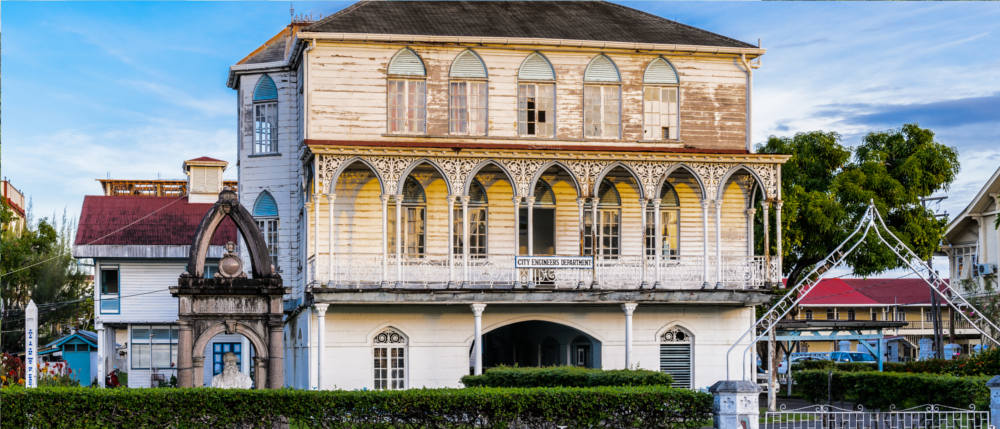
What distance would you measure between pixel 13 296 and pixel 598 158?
115ft

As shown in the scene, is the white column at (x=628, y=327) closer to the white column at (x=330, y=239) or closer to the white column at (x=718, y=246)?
the white column at (x=718, y=246)

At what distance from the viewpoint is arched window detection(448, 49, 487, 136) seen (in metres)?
36.5

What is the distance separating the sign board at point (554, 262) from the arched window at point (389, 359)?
4.01m

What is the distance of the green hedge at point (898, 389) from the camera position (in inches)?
1081

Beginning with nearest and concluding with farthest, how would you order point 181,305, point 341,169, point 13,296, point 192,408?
point 192,408
point 181,305
point 341,169
point 13,296

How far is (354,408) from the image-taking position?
24.0 metres

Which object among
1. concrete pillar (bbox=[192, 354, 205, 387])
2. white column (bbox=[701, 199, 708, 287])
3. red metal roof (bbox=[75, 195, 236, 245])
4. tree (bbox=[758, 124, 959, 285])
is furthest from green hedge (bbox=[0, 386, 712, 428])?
red metal roof (bbox=[75, 195, 236, 245])

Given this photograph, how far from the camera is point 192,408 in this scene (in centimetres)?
2402

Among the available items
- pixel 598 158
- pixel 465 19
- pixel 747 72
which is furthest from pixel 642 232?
pixel 465 19

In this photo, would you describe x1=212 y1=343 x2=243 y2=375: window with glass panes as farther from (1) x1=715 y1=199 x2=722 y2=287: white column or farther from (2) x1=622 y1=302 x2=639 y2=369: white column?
(1) x1=715 y1=199 x2=722 y2=287: white column

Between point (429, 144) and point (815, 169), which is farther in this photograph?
point (815, 169)

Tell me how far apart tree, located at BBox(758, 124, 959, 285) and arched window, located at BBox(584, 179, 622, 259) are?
6900 mm

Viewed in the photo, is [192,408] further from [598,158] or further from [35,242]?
[35,242]

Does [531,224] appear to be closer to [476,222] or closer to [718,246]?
[476,222]
